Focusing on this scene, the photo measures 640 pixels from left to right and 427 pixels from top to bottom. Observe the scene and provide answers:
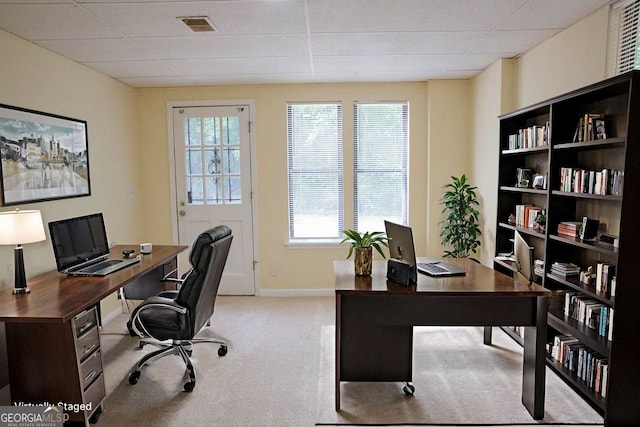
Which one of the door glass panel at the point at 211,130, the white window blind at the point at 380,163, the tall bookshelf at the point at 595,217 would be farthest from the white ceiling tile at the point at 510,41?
the door glass panel at the point at 211,130

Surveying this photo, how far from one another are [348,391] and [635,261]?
1.81 m

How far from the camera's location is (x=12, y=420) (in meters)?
2.39

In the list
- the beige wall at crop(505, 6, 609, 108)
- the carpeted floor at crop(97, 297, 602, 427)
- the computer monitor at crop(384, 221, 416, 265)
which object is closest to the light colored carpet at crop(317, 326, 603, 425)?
the carpeted floor at crop(97, 297, 602, 427)

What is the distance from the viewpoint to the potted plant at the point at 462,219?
14.9ft

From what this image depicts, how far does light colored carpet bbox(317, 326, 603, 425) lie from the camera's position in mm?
2576

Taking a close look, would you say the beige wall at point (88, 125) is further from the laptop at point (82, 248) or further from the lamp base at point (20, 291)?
the lamp base at point (20, 291)

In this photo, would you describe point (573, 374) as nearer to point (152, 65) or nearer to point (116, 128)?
point (152, 65)

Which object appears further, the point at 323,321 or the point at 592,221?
the point at 323,321

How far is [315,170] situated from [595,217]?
2968mm

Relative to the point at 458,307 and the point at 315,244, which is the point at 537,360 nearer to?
the point at 458,307

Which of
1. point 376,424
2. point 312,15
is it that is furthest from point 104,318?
point 312,15

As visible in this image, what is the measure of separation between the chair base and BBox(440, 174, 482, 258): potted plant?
97.8 inches

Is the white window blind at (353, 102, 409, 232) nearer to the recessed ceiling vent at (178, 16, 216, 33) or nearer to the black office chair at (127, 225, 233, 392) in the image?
the recessed ceiling vent at (178, 16, 216, 33)

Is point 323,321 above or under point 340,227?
under
